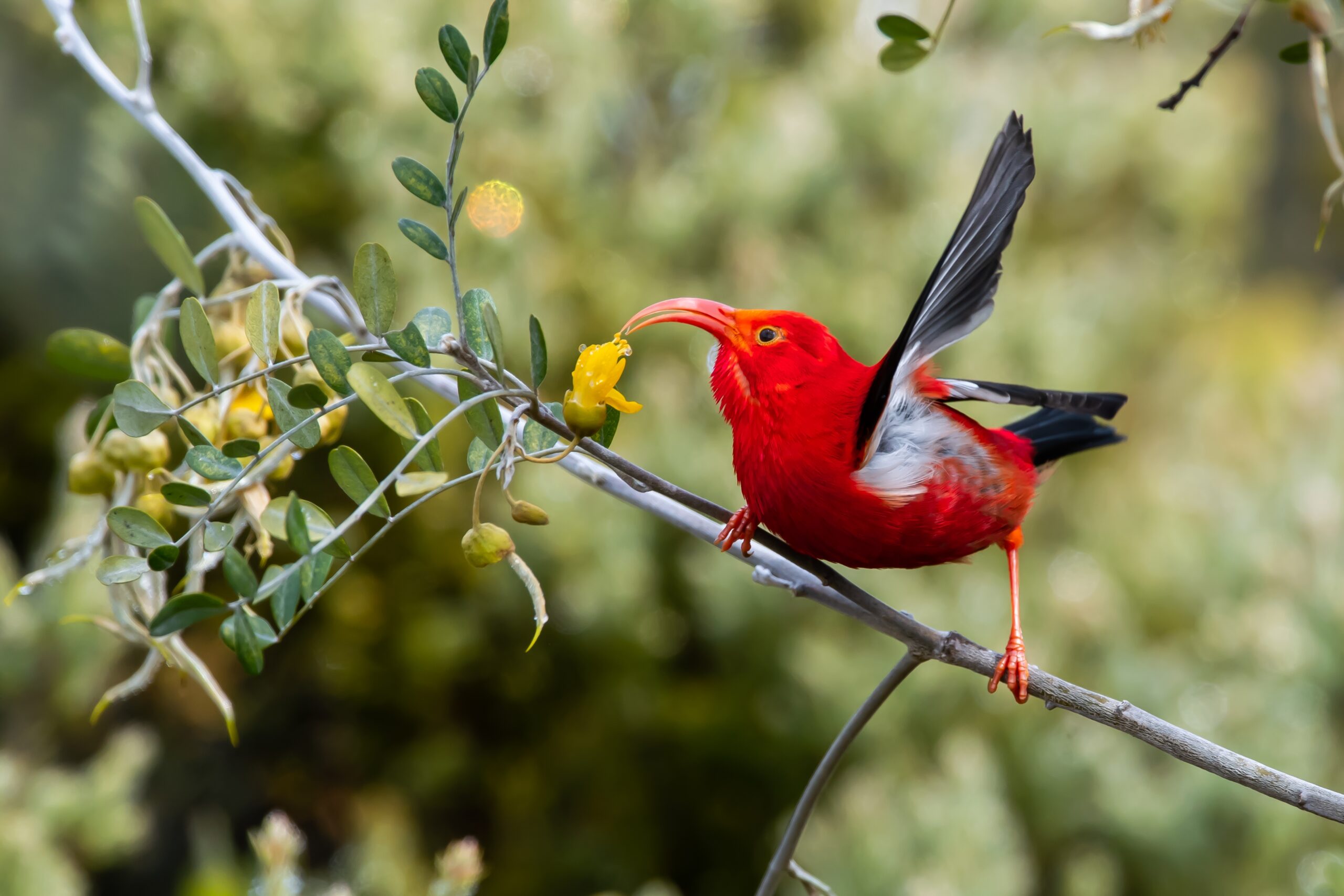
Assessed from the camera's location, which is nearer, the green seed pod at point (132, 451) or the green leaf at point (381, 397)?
the green leaf at point (381, 397)

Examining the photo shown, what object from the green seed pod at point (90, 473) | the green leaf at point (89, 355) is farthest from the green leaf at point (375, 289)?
the green seed pod at point (90, 473)

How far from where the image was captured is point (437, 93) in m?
0.55

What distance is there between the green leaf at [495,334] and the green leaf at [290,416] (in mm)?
104

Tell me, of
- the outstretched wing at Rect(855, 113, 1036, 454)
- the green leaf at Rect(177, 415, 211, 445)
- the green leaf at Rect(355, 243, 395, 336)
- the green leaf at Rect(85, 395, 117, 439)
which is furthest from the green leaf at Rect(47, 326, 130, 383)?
the outstretched wing at Rect(855, 113, 1036, 454)

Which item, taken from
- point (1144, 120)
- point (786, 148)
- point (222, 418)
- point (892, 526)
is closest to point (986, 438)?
point (892, 526)

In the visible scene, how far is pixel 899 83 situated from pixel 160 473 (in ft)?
9.90

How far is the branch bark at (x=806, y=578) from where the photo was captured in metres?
0.62

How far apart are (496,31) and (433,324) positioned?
0.56ft

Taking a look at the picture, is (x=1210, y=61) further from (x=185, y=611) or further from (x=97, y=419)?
(x=97, y=419)

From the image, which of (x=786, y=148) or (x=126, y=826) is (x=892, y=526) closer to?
(x=126, y=826)

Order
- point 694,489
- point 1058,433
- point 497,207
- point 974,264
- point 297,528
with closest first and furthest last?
point 297,528, point 974,264, point 497,207, point 1058,433, point 694,489

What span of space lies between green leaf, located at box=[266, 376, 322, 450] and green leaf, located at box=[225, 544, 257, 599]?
70mm

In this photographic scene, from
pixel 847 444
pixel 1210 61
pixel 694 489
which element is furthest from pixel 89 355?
pixel 694 489

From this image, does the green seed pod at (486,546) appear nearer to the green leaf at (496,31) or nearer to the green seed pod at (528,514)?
the green seed pod at (528,514)
